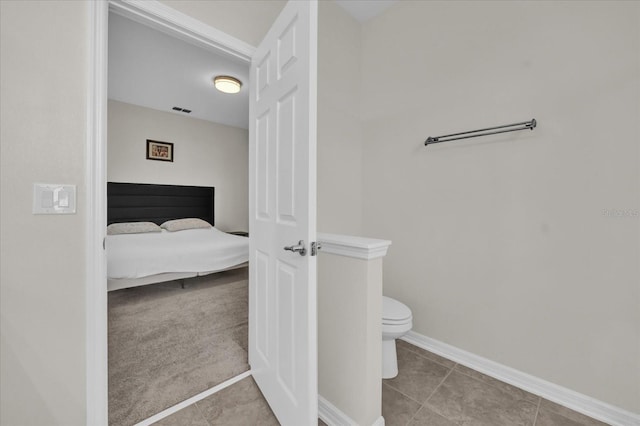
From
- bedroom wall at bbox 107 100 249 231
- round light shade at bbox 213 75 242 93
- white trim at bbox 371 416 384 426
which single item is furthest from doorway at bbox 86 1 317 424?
bedroom wall at bbox 107 100 249 231

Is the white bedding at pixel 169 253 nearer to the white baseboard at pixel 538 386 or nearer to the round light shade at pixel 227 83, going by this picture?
the round light shade at pixel 227 83

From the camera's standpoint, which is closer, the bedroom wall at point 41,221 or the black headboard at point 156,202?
the bedroom wall at point 41,221

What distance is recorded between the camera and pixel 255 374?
5.23 feet

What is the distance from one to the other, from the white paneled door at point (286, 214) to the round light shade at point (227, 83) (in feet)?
6.07

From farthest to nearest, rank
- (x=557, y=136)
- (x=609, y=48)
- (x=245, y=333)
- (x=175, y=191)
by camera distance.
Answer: (x=175, y=191) → (x=245, y=333) → (x=557, y=136) → (x=609, y=48)

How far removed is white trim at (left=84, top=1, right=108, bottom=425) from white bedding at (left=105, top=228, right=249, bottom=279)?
6.29ft

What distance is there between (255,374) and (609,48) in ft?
8.51

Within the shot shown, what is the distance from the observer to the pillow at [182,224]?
4.20 metres

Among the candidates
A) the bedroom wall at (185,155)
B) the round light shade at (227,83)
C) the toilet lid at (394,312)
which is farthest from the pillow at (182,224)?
the toilet lid at (394,312)

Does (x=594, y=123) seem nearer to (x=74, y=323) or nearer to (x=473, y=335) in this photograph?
(x=473, y=335)

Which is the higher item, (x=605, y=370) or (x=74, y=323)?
(x=74, y=323)

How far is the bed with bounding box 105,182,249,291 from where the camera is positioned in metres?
2.79

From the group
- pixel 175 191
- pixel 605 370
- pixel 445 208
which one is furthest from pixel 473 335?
pixel 175 191

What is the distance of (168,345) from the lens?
203cm
